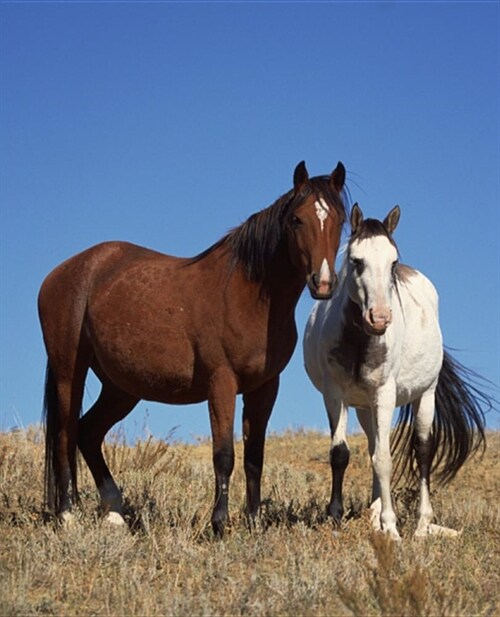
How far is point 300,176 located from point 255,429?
76.9 inches

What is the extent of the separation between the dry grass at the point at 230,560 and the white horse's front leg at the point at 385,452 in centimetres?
21

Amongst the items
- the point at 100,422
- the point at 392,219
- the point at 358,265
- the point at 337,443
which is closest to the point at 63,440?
the point at 100,422

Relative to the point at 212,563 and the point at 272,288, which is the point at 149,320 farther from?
the point at 212,563

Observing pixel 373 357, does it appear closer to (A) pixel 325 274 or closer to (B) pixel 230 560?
(A) pixel 325 274

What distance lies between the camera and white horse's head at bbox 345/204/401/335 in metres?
7.56

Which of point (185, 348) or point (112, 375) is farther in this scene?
point (112, 375)

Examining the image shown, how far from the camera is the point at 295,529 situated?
25.4 ft

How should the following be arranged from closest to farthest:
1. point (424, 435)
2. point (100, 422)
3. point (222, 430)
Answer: point (222, 430), point (100, 422), point (424, 435)

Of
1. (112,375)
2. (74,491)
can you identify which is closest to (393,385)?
(112,375)

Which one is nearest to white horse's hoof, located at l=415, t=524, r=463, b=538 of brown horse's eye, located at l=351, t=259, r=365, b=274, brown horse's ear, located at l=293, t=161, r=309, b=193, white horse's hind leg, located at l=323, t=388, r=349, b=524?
white horse's hind leg, located at l=323, t=388, r=349, b=524

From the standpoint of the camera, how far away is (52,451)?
9.06 m

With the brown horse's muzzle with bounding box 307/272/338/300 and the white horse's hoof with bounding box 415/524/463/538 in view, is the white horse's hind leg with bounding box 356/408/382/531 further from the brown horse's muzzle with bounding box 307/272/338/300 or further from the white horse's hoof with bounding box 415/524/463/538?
the brown horse's muzzle with bounding box 307/272/338/300

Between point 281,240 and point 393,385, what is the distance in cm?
146

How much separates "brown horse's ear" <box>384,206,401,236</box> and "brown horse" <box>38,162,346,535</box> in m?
0.51
